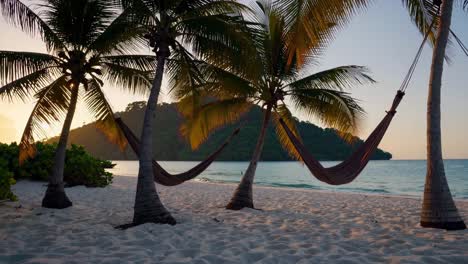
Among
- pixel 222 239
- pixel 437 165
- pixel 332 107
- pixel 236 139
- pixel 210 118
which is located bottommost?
pixel 222 239

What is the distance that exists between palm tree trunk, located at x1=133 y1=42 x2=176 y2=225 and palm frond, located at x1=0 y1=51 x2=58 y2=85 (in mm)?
2218

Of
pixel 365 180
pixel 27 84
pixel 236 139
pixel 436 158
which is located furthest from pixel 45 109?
pixel 236 139

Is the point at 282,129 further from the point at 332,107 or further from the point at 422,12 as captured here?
the point at 422,12

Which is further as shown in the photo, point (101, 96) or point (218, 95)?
point (218, 95)

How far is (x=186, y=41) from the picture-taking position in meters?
5.91

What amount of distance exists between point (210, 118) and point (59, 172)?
298cm

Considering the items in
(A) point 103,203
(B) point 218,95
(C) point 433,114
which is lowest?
(A) point 103,203

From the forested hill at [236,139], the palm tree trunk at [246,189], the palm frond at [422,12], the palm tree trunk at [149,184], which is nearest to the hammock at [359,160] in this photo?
the palm frond at [422,12]

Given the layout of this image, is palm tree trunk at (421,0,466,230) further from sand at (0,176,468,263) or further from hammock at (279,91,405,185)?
hammock at (279,91,405,185)

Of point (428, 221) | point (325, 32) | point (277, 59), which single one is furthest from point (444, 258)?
point (277, 59)

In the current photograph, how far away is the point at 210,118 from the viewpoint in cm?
770

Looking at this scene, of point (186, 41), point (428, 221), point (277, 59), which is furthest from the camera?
point (277, 59)

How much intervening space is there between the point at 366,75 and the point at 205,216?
399 centimetres

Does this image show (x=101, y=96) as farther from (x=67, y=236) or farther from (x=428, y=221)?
(x=428, y=221)
